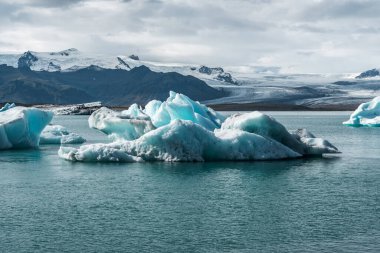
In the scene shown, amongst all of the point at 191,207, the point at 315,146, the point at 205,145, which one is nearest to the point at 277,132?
the point at 315,146

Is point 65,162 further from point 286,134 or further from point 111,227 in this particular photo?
point 111,227

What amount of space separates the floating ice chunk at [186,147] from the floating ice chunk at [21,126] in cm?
834

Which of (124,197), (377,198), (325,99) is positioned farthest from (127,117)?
(325,99)

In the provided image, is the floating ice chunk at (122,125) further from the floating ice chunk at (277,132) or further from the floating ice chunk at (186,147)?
the floating ice chunk at (186,147)

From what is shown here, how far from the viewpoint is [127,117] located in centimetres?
3497

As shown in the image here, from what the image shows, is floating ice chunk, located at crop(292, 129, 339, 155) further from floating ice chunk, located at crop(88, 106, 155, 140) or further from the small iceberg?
floating ice chunk, located at crop(88, 106, 155, 140)

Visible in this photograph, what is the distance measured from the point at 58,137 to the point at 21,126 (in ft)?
22.6

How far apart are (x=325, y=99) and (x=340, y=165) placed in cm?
13847

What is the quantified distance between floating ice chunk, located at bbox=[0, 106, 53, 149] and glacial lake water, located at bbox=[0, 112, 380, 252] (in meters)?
7.58

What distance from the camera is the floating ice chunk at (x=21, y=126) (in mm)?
34875

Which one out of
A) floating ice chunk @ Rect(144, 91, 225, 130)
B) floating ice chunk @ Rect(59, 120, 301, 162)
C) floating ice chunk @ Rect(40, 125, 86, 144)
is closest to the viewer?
floating ice chunk @ Rect(59, 120, 301, 162)

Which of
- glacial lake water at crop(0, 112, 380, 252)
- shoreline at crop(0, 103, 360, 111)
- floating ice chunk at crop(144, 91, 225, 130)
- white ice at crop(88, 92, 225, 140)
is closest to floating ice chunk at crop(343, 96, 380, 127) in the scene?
floating ice chunk at crop(144, 91, 225, 130)

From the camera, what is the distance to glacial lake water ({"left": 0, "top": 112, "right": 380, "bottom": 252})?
44.2 ft

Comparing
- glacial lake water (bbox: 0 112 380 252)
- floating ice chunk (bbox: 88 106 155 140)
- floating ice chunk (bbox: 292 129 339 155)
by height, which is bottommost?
glacial lake water (bbox: 0 112 380 252)
